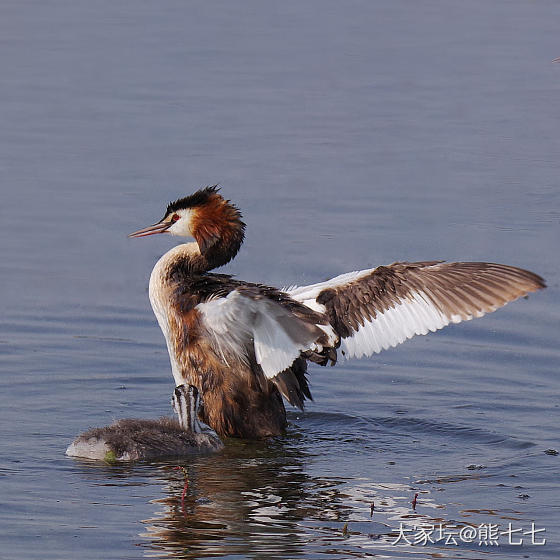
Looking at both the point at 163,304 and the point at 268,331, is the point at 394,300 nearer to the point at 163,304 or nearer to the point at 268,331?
the point at 268,331

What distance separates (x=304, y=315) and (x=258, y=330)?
28 cm

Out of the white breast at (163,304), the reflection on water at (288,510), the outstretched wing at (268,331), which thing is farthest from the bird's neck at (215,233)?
the reflection on water at (288,510)

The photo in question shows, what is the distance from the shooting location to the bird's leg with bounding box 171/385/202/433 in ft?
25.3

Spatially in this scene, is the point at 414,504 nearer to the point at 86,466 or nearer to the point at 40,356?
the point at 86,466

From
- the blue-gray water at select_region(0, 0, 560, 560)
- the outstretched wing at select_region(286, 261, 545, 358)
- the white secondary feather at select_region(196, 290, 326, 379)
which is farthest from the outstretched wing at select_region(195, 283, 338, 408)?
the blue-gray water at select_region(0, 0, 560, 560)

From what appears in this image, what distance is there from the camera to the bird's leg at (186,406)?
7.72m

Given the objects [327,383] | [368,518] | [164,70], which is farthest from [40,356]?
[164,70]

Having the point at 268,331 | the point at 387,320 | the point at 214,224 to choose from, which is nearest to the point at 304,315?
the point at 268,331

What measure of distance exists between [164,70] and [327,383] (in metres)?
7.31

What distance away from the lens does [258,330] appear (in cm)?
762

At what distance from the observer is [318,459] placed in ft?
24.8

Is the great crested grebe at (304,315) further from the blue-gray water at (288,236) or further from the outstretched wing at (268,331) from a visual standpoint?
the blue-gray water at (288,236)

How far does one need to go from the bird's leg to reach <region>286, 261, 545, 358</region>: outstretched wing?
79 cm

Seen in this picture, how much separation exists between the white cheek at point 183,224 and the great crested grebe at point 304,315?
189 mm
